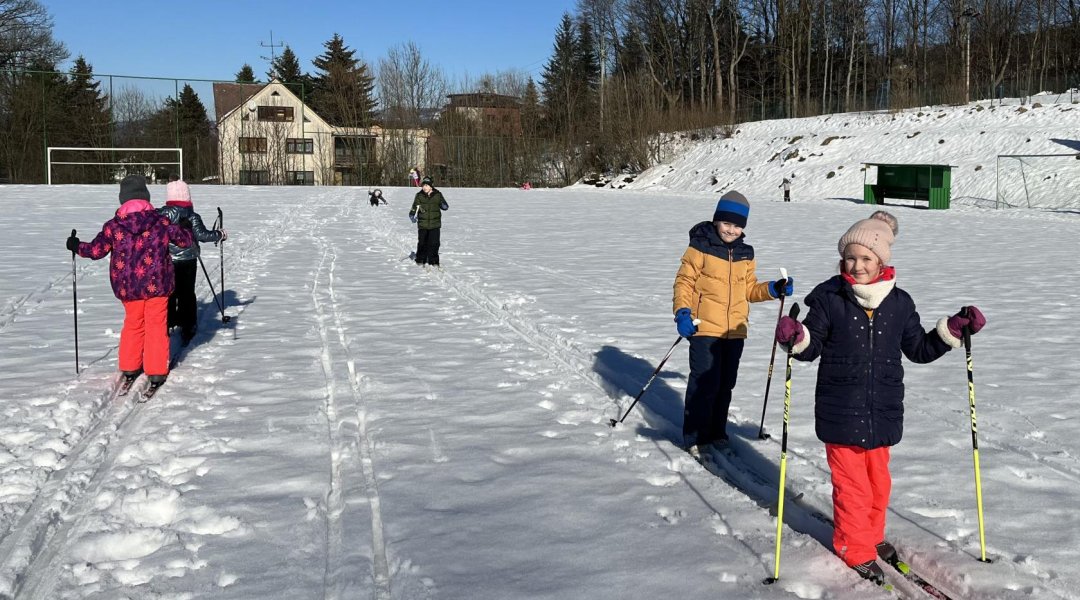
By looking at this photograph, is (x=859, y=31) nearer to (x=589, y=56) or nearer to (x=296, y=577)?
(x=589, y=56)

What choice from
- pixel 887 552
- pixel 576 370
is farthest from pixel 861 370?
pixel 576 370

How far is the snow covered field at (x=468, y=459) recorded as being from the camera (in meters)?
3.78

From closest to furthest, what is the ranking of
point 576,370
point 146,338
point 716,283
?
point 716,283 < point 146,338 < point 576,370

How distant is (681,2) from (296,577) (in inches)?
2857

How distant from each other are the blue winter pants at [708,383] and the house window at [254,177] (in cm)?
5076

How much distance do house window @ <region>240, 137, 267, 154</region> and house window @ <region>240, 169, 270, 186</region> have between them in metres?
1.29

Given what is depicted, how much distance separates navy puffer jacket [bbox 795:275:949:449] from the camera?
3.74 metres

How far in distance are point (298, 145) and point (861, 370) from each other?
55835 millimetres

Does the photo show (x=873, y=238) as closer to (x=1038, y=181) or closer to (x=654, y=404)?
(x=654, y=404)

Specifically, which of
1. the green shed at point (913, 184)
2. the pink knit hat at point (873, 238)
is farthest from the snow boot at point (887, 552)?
the green shed at point (913, 184)

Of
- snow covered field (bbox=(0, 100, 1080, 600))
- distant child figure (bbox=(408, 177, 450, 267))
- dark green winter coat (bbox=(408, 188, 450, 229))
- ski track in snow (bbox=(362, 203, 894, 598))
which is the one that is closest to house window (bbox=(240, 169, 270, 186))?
distant child figure (bbox=(408, 177, 450, 267))

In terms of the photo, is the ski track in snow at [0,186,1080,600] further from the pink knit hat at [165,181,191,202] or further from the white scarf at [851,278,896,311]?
the pink knit hat at [165,181,191,202]

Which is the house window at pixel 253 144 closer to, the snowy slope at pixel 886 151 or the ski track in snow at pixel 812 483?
the snowy slope at pixel 886 151

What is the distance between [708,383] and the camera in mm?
5215
